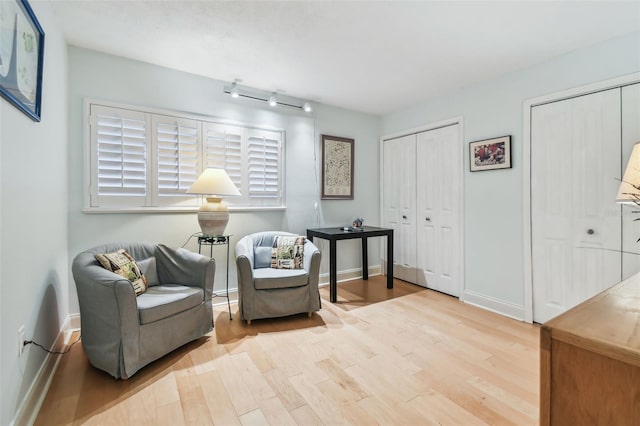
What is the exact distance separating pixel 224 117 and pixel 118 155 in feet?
3.60

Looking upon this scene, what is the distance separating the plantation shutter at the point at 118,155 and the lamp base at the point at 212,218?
0.61m

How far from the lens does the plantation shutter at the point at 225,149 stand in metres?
3.14

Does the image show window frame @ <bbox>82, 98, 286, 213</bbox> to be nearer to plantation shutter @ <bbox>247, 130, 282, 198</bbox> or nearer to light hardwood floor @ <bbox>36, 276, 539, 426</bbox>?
plantation shutter @ <bbox>247, 130, 282, 198</bbox>

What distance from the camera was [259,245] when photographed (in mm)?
3229

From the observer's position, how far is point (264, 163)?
350cm

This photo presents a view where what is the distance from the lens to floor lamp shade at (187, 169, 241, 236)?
2682 mm

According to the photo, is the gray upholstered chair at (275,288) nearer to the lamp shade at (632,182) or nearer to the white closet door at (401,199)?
the white closet door at (401,199)

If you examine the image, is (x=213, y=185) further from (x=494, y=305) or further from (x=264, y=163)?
(x=494, y=305)

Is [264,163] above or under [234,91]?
under

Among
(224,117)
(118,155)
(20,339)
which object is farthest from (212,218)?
(20,339)

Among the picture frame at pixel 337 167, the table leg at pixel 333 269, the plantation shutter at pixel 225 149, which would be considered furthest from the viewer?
the picture frame at pixel 337 167

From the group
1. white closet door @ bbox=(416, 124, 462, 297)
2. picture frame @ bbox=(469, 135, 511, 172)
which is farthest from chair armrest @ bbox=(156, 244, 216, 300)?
picture frame @ bbox=(469, 135, 511, 172)

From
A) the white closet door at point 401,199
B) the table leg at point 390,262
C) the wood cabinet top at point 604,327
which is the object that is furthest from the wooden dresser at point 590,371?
the white closet door at point 401,199

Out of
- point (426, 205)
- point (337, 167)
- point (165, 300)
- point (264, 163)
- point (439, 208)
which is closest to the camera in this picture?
point (165, 300)
